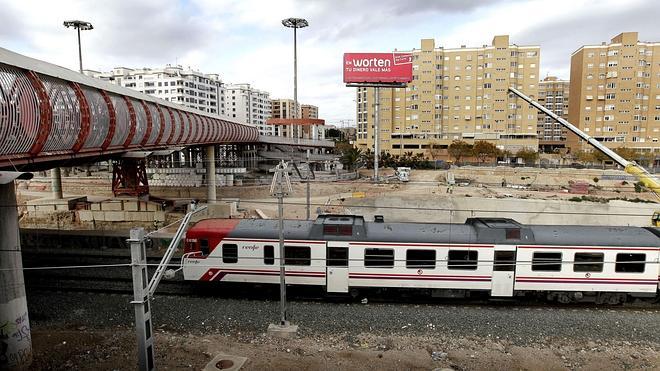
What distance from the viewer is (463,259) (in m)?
14.8

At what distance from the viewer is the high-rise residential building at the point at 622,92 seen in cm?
9169

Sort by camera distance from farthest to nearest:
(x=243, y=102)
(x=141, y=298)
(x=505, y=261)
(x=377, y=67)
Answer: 1. (x=243, y=102)
2. (x=377, y=67)
3. (x=505, y=261)
4. (x=141, y=298)

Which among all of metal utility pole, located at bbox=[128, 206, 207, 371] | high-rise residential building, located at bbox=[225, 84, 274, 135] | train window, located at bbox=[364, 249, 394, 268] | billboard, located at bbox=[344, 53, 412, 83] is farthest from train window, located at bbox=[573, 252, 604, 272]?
high-rise residential building, located at bbox=[225, 84, 274, 135]

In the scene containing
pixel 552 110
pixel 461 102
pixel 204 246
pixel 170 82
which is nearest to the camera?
pixel 204 246

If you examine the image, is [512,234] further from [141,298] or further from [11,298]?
[11,298]

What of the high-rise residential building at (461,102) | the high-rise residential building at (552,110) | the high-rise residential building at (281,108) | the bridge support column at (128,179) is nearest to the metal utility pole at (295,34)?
the bridge support column at (128,179)

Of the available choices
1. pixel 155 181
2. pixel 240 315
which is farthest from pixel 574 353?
pixel 155 181

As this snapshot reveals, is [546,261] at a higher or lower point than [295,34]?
lower

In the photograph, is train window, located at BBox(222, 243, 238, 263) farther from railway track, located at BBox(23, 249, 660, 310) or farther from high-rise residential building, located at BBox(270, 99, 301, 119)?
high-rise residential building, located at BBox(270, 99, 301, 119)

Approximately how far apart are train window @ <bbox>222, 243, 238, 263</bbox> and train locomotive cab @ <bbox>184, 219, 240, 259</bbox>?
13.3 inches

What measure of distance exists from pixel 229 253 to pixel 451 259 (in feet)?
26.2

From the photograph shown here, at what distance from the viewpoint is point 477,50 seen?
92.1 meters

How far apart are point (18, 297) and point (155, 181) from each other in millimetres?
41735

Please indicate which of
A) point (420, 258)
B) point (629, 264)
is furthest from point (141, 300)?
point (629, 264)
